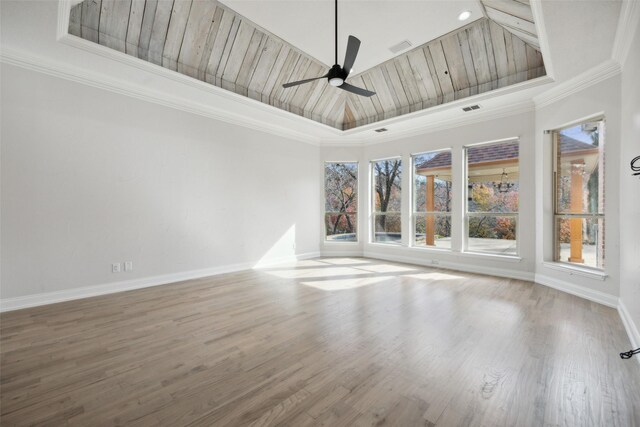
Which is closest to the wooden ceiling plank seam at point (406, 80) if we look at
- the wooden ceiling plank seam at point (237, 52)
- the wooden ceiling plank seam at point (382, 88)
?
the wooden ceiling plank seam at point (382, 88)

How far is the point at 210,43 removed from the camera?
3.95m

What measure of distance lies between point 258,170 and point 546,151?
5.08m

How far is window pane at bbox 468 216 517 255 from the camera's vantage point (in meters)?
5.03

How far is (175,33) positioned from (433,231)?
224 inches

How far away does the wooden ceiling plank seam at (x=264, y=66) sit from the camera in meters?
4.31

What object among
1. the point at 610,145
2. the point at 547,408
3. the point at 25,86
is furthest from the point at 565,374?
the point at 25,86

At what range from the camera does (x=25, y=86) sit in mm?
3473

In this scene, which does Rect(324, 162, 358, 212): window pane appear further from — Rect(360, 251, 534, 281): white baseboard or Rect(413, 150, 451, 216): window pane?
Rect(413, 150, 451, 216): window pane

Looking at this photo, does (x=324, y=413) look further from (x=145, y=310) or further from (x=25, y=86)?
(x=25, y=86)

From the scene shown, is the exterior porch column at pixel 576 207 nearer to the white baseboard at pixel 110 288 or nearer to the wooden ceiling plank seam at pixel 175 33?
the white baseboard at pixel 110 288

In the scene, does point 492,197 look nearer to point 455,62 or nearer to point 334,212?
point 455,62

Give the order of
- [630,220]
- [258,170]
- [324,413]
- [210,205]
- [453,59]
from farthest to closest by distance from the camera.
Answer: [258,170] → [210,205] → [453,59] → [630,220] → [324,413]

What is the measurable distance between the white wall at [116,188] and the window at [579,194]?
5097 mm

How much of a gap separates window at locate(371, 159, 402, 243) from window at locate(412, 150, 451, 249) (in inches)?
16.5
